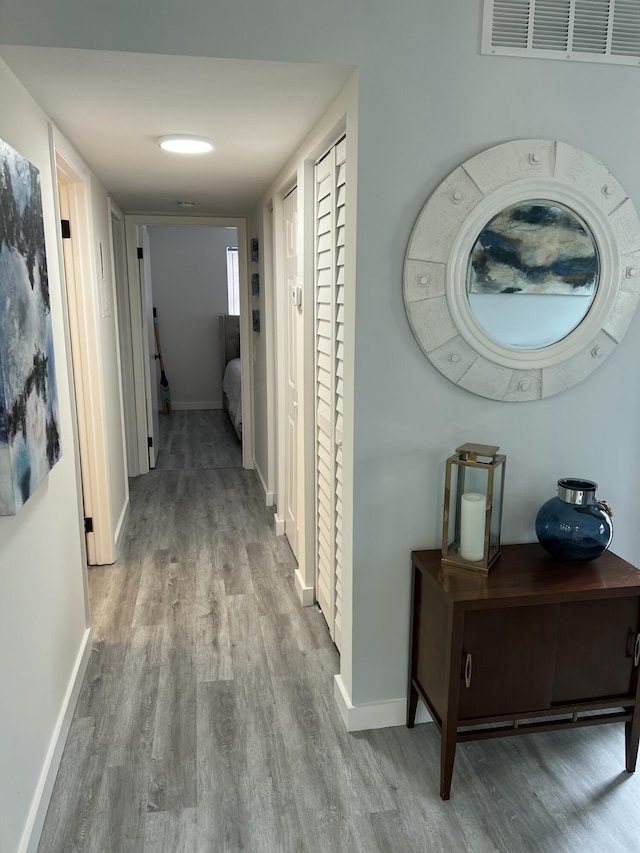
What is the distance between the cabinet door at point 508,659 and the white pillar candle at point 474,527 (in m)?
0.19

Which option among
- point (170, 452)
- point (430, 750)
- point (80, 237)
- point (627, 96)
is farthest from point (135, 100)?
point (170, 452)

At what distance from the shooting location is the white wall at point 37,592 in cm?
165

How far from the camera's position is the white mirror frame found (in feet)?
6.52

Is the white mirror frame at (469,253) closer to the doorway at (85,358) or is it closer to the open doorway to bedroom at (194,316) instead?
the doorway at (85,358)

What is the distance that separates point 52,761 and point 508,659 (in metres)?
1.45

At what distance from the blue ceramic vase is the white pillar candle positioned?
0.23 meters

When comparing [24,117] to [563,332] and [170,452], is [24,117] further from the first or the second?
[170,452]

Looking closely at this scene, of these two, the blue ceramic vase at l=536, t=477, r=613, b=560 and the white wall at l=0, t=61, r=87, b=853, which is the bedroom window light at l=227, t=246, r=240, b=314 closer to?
the white wall at l=0, t=61, r=87, b=853

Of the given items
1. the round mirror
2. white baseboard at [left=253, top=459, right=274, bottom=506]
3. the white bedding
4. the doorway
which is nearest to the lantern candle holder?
the round mirror

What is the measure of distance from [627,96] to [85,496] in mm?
3028

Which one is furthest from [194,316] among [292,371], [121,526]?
[292,371]

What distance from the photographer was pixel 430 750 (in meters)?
2.19

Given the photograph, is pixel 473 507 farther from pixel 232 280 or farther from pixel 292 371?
pixel 232 280

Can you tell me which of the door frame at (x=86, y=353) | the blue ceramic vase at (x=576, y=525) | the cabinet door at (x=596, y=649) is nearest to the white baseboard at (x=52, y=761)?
the door frame at (x=86, y=353)
